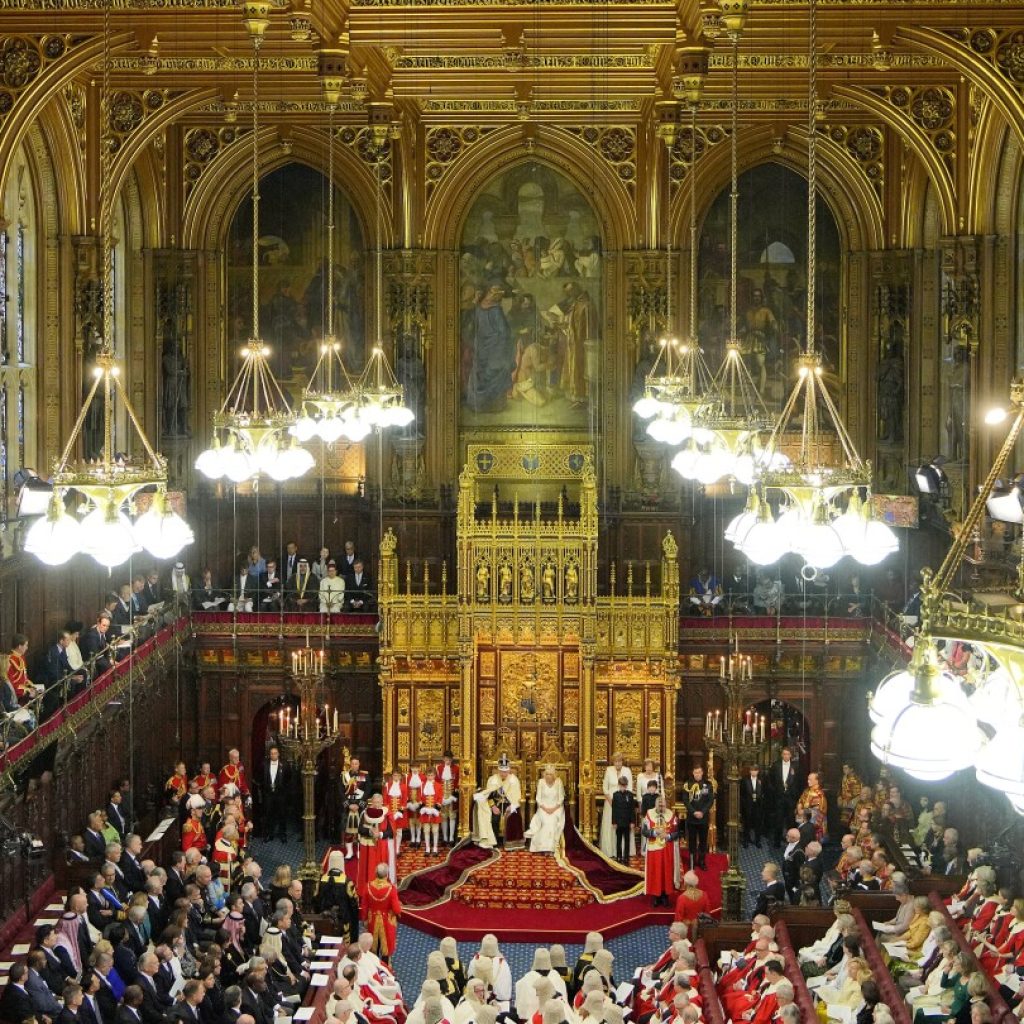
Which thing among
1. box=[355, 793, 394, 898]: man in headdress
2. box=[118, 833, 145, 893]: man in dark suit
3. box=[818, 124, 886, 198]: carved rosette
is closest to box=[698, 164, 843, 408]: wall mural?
box=[818, 124, 886, 198]: carved rosette

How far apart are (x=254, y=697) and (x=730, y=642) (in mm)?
7764

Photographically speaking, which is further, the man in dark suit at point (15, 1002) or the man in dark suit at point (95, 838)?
the man in dark suit at point (95, 838)

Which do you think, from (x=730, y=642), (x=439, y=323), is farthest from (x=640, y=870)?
(x=439, y=323)

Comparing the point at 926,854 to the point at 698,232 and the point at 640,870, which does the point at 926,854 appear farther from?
the point at 698,232

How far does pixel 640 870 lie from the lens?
89.4 ft

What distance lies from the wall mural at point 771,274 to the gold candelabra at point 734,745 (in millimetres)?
6522

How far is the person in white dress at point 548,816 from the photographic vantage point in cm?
2736

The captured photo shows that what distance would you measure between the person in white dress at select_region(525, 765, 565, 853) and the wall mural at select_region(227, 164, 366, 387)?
9.25m

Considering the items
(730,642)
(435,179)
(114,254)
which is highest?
(435,179)

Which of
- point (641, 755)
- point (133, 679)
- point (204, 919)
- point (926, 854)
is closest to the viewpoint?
point (204, 919)

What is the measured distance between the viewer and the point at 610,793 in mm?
27906

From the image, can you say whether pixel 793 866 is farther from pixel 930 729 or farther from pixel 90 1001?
pixel 930 729

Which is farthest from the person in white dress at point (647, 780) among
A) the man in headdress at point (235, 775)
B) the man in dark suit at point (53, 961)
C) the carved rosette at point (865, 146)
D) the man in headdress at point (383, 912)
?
the carved rosette at point (865, 146)

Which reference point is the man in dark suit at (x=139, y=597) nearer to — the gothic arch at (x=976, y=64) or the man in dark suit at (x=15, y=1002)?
the man in dark suit at (x=15, y=1002)
